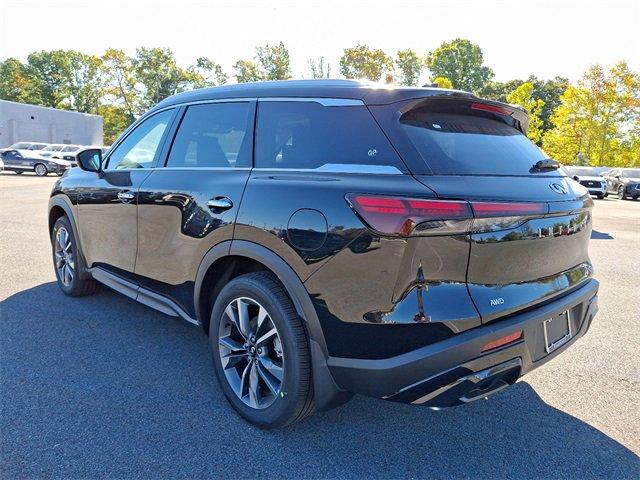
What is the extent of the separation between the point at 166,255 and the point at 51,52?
3214 inches

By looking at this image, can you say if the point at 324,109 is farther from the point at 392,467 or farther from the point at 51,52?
→ the point at 51,52

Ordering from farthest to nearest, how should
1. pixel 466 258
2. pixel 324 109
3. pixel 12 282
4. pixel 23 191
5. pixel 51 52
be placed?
pixel 51 52 < pixel 23 191 < pixel 12 282 < pixel 324 109 < pixel 466 258

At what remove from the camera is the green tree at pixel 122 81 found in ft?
200

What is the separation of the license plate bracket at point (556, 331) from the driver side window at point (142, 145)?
9.37 ft

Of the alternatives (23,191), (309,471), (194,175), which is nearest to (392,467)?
(309,471)

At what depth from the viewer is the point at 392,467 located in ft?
7.66

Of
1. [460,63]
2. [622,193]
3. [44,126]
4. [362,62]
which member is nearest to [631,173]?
[622,193]

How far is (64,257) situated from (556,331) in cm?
443

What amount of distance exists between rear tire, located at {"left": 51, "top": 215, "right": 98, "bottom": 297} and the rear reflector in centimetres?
377

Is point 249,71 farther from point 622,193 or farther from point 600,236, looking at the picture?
point 600,236

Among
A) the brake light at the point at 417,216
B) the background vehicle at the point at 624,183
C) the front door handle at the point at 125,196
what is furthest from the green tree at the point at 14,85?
the brake light at the point at 417,216

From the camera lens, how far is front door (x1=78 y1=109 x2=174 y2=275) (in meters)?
3.61

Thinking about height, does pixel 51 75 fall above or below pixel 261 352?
above

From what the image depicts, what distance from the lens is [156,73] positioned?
6191cm
